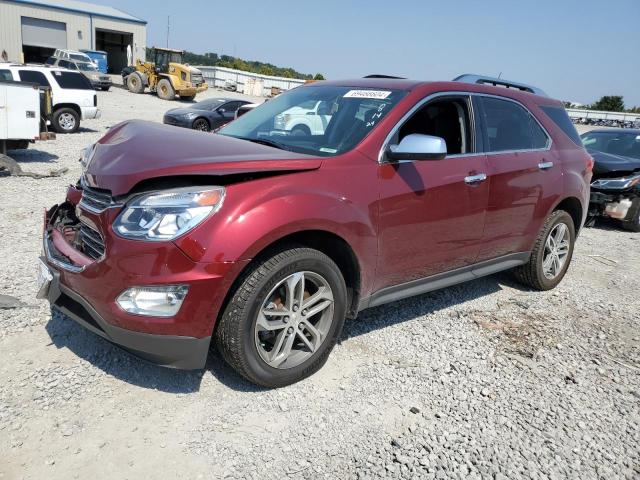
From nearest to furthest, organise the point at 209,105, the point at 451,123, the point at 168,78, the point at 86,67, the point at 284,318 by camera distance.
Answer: the point at 284,318 → the point at 451,123 → the point at 209,105 → the point at 168,78 → the point at 86,67

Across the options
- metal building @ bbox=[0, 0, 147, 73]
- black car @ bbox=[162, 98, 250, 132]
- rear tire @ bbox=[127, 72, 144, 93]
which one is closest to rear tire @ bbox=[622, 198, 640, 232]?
black car @ bbox=[162, 98, 250, 132]

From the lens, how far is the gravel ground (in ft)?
8.10

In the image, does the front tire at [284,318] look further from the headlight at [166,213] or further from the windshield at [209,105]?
the windshield at [209,105]

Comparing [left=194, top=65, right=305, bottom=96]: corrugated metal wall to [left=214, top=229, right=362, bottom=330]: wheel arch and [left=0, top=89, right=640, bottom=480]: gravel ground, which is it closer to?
[left=0, top=89, right=640, bottom=480]: gravel ground

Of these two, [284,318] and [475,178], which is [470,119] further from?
[284,318]

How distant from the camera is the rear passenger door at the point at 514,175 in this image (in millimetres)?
4043

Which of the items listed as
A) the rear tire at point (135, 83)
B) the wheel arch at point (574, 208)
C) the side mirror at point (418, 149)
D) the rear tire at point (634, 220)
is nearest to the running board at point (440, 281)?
the wheel arch at point (574, 208)

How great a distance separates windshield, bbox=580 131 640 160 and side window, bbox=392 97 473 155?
6.58 metres

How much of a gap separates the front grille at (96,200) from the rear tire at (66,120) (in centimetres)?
1316

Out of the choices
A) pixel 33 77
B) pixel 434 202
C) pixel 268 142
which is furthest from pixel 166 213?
pixel 33 77

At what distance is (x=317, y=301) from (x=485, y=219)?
1.67 meters

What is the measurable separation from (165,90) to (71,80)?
51.8ft

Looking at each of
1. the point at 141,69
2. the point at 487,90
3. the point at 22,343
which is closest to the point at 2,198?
the point at 22,343

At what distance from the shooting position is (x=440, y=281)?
12.6 feet
